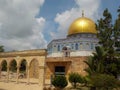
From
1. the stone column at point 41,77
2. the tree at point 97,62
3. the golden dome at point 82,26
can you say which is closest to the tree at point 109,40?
the tree at point 97,62

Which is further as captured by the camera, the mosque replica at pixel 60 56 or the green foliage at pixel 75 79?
the mosque replica at pixel 60 56

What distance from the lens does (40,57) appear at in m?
26.4

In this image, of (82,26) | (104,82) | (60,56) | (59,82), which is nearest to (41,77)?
(59,82)

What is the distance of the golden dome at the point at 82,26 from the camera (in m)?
42.2

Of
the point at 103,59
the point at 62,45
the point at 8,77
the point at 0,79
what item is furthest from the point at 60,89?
the point at 62,45

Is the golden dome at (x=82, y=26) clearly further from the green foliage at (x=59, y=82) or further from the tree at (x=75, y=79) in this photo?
the green foliage at (x=59, y=82)

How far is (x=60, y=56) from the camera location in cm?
4000

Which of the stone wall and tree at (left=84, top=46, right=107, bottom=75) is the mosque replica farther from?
tree at (left=84, top=46, right=107, bottom=75)

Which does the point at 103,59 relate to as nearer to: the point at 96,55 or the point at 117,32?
the point at 96,55

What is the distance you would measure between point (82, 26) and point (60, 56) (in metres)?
7.08

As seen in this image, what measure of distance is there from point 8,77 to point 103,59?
Result: 13356mm

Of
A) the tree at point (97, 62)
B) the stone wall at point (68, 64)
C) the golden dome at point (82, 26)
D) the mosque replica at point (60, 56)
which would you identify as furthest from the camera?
the golden dome at point (82, 26)

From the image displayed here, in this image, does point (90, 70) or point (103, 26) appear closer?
point (90, 70)

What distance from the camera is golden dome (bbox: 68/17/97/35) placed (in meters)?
42.2
